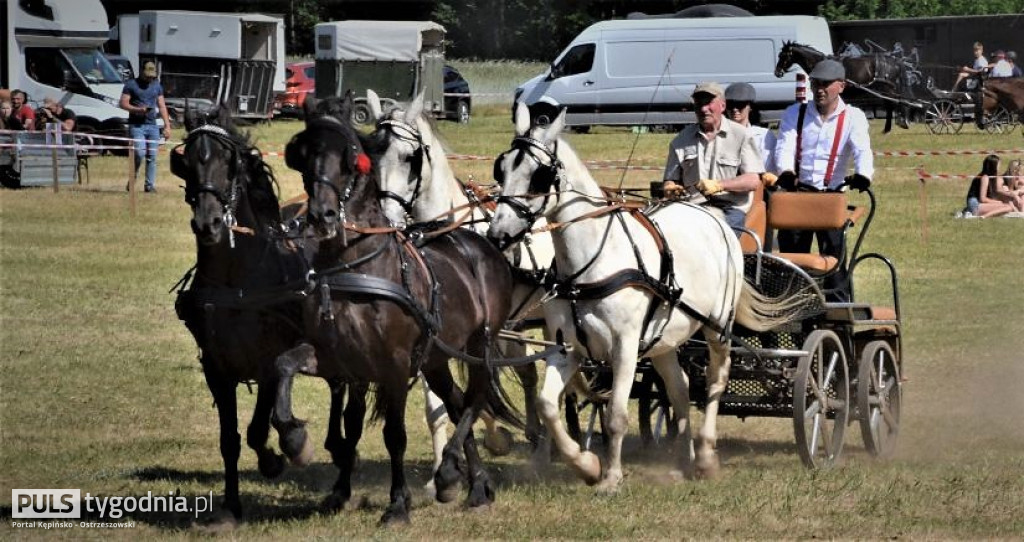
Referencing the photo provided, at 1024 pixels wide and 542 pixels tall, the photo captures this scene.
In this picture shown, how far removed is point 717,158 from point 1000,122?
22889 mm

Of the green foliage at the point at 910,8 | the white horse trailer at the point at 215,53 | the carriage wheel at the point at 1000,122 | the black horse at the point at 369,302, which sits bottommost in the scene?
the white horse trailer at the point at 215,53

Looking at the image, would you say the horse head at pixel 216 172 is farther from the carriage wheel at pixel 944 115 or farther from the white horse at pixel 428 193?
the carriage wheel at pixel 944 115

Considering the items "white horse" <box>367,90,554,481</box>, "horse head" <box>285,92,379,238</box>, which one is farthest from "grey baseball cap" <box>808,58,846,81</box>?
"horse head" <box>285,92,379,238</box>

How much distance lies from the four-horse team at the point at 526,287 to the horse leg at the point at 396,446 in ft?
0.04

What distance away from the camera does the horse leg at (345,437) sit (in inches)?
293

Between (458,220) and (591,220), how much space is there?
0.81 m

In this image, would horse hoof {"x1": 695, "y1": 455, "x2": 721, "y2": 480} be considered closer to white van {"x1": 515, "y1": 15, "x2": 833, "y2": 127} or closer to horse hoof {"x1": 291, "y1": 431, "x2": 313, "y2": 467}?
horse hoof {"x1": 291, "y1": 431, "x2": 313, "y2": 467}

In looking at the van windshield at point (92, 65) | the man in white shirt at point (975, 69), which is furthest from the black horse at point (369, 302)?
the man in white shirt at point (975, 69)

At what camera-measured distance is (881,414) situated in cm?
957

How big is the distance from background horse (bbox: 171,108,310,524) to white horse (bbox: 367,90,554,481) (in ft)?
2.28

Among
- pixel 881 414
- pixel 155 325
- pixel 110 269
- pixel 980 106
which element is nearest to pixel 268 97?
pixel 980 106

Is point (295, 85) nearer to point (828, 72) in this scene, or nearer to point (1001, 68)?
point (1001, 68)

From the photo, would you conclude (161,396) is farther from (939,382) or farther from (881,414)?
(939,382)

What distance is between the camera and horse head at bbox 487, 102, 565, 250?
7570 millimetres
